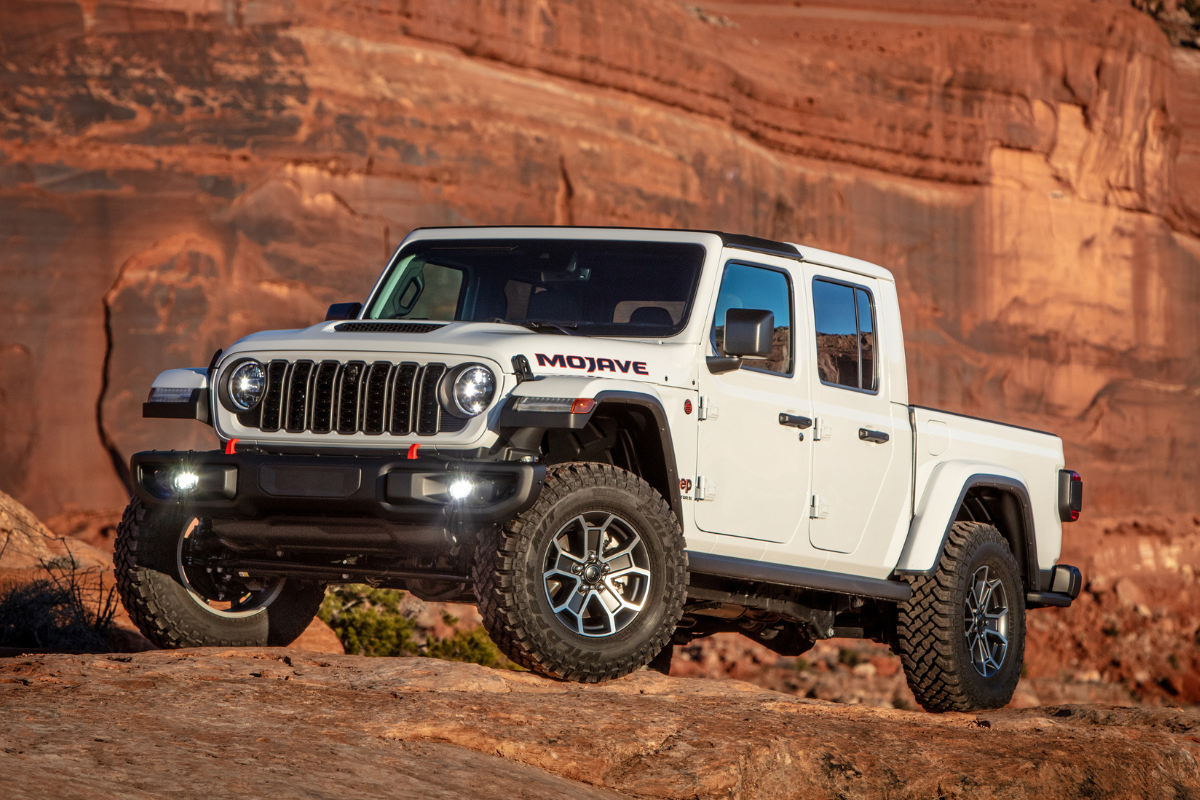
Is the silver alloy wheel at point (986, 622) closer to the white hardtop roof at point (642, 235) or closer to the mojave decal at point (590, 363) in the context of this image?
the white hardtop roof at point (642, 235)

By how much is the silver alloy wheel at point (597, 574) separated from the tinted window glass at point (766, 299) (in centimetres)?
133

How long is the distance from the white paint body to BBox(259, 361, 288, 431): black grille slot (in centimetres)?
5

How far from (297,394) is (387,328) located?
1.60 feet

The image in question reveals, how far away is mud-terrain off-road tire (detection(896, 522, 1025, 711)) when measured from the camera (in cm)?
750

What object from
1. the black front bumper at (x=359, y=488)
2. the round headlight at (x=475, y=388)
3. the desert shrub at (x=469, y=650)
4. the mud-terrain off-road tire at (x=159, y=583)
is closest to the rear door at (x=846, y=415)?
the round headlight at (x=475, y=388)

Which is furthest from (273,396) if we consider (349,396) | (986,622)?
(986,622)

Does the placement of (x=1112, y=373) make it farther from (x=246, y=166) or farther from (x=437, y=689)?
(x=437, y=689)

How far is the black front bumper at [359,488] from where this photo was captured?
538 cm

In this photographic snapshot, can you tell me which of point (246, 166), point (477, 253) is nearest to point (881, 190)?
point (246, 166)

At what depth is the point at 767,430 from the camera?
6629 mm

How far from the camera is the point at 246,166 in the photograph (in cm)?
2000

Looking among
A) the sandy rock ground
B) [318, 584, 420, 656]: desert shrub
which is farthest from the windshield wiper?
[318, 584, 420, 656]: desert shrub

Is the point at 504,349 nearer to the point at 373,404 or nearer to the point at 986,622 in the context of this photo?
the point at 373,404

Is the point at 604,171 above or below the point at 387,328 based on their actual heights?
above
